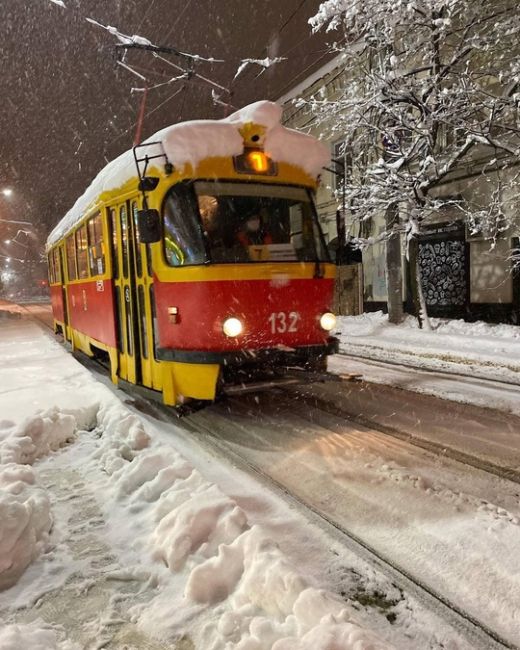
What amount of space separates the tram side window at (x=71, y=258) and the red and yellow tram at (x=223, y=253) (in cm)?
438

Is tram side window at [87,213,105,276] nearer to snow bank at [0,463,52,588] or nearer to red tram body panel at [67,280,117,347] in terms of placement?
red tram body panel at [67,280,117,347]

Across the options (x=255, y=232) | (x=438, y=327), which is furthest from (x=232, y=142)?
(x=438, y=327)

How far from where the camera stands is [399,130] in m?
13.4

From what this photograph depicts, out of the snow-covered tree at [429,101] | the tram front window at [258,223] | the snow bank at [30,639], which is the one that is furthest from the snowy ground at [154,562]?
the snow-covered tree at [429,101]

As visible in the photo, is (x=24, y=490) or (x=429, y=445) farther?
(x=429, y=445)

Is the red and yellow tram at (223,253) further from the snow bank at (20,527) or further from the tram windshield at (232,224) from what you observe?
the snow bank at (20,527)

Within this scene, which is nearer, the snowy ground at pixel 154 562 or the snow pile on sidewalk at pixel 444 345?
the snowy ground at pixel 154 562

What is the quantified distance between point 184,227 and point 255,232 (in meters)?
0.79

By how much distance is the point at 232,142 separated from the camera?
5.44 meters

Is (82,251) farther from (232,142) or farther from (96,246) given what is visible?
(232,142)

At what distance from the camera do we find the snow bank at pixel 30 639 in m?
2.12

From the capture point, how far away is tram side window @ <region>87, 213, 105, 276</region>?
24.5 feet

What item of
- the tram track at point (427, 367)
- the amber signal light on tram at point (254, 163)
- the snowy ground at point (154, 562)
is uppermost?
the amber signal light on tram at point (254, 163)

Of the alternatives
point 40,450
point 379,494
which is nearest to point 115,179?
point 40,450
